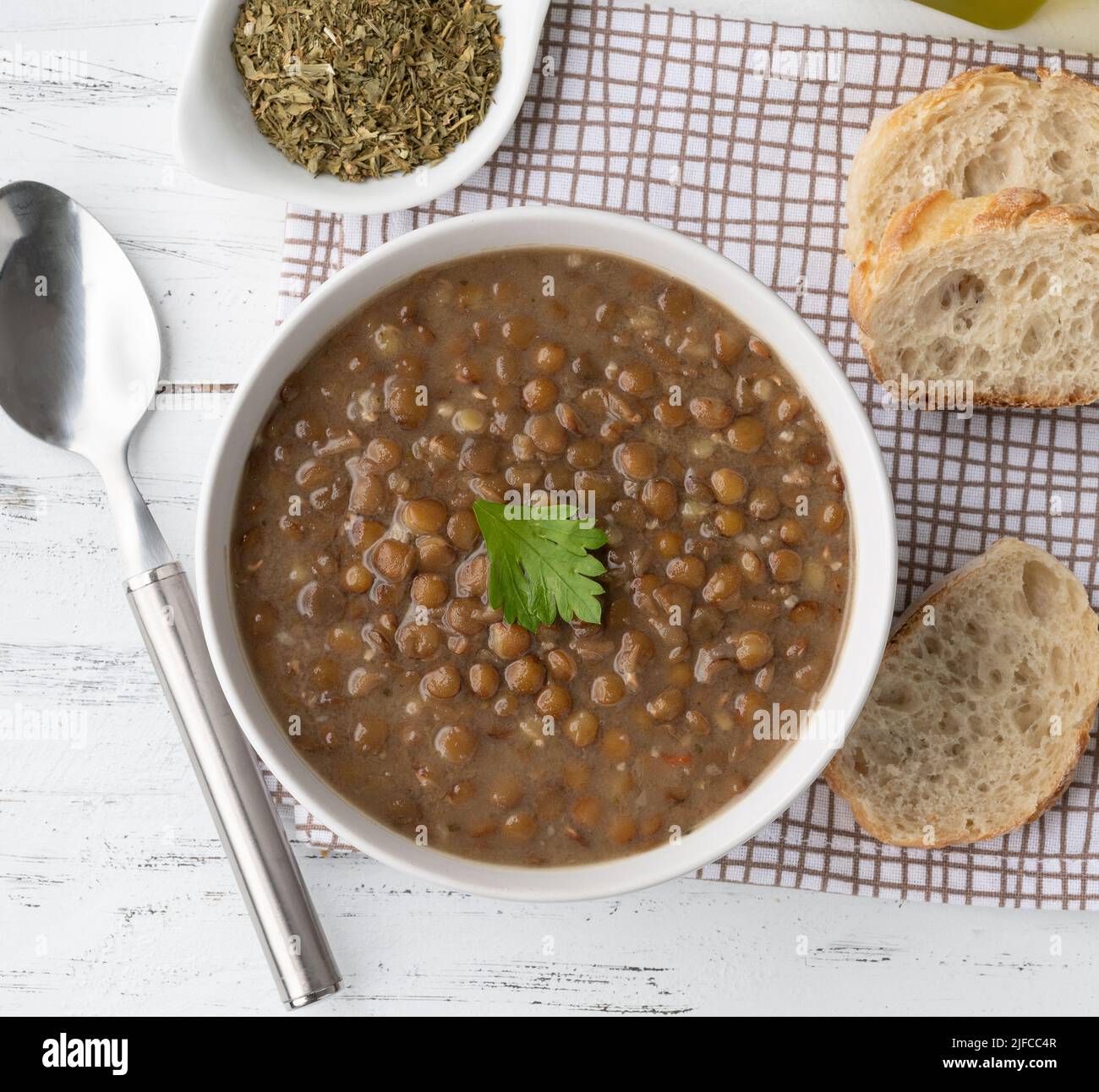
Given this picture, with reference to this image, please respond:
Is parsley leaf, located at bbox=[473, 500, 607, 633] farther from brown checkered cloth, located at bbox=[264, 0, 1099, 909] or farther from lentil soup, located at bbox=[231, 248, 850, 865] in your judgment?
brown checkered cloth, located at bbox=[264, 0, 1099, 909]

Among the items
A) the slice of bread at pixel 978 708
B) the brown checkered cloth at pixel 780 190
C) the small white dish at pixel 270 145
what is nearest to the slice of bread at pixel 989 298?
the brown checkered cloth at pixel 780 190

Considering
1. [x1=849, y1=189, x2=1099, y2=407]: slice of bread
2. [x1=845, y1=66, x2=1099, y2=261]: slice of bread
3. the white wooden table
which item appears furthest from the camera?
the white wooden table

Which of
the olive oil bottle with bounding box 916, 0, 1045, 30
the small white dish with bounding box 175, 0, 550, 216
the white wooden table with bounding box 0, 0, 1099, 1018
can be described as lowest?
the white wooden table with bounding box 0, 0, 1099, 1018

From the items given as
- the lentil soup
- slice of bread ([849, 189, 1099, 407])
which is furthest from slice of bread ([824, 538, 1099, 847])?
the lentil soup

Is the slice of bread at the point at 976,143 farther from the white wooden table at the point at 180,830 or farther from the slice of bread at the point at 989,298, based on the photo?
the white wooden table at the point at 180,830

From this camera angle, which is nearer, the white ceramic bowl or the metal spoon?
the white ceramic bowl

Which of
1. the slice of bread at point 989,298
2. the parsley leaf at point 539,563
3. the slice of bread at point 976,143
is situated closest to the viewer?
the parsley leaf at point 539,563

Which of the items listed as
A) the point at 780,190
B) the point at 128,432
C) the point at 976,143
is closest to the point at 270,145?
the point at 128,432
